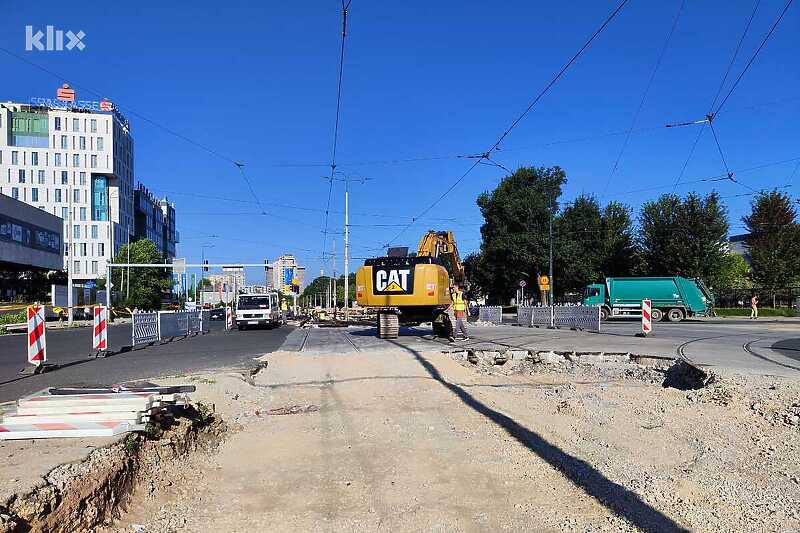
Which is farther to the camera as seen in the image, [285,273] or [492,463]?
[285,273]

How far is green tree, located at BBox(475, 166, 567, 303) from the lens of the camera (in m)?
53.6

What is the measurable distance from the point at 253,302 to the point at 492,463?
102ft

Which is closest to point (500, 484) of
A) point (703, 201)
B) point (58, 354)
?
point (58, 354)

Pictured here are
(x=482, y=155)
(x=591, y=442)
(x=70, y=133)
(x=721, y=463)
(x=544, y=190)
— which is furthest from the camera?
(x=70, y=133)

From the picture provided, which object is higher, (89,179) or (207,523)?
(89,179)

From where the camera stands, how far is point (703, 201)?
160 ft

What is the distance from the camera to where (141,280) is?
7088 cm

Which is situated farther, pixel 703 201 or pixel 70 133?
pixel 70 133

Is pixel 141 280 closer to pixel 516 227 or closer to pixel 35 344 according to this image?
pixel 516 227

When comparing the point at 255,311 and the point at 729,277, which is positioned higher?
the point at 729,277

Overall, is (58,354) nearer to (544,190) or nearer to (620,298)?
(620,298)

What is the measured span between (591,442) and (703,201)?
161ft

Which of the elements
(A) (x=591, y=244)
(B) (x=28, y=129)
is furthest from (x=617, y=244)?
(B) (x=28, y=129)

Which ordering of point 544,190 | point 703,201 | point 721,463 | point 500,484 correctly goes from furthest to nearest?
point 544,190
point 703,201
point 721,463
point 500,484
